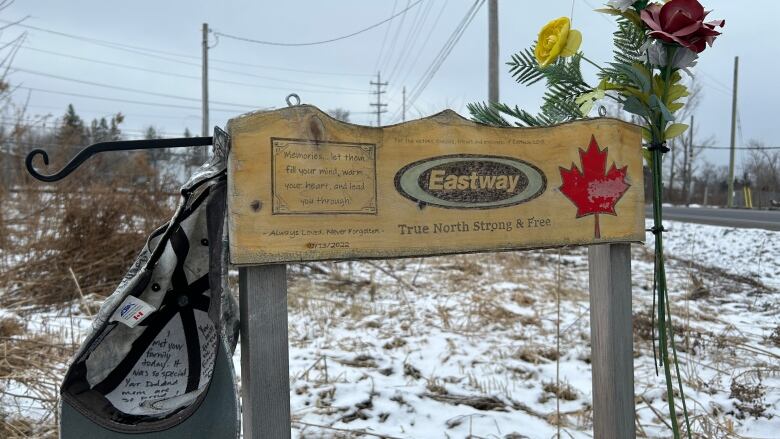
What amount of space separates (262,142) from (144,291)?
1.46 ft

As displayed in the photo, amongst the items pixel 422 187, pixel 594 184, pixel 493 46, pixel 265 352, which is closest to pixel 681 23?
pixel 594 184

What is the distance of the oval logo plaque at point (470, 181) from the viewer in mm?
1298

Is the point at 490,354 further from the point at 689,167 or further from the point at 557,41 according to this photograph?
the point at 689,167

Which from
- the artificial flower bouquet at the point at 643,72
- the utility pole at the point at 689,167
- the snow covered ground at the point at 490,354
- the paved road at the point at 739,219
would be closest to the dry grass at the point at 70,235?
the snow covered ground at the point at 490,354

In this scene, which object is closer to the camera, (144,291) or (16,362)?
(144,291)

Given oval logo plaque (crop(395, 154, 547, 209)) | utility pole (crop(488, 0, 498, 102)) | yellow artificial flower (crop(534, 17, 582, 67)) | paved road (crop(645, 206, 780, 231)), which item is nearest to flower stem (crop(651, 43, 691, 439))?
yellow artificial flower (crop(534, 17, 582, 67))

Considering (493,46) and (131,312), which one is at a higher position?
(493,46)

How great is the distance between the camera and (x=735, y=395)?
252 cm

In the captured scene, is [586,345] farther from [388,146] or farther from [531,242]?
[388,146]

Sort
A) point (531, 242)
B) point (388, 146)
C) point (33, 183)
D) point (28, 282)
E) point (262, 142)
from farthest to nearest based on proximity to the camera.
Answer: point (33, 183) < point (28, 282) < point (531, 242) < point (388, 146) < point (262, 142)

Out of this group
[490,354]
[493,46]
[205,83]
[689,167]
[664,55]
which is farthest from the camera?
[689,167]

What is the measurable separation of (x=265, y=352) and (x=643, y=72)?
4.23ft

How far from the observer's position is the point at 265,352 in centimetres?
119

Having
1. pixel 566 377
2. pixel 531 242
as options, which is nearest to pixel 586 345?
pixel 566 377
